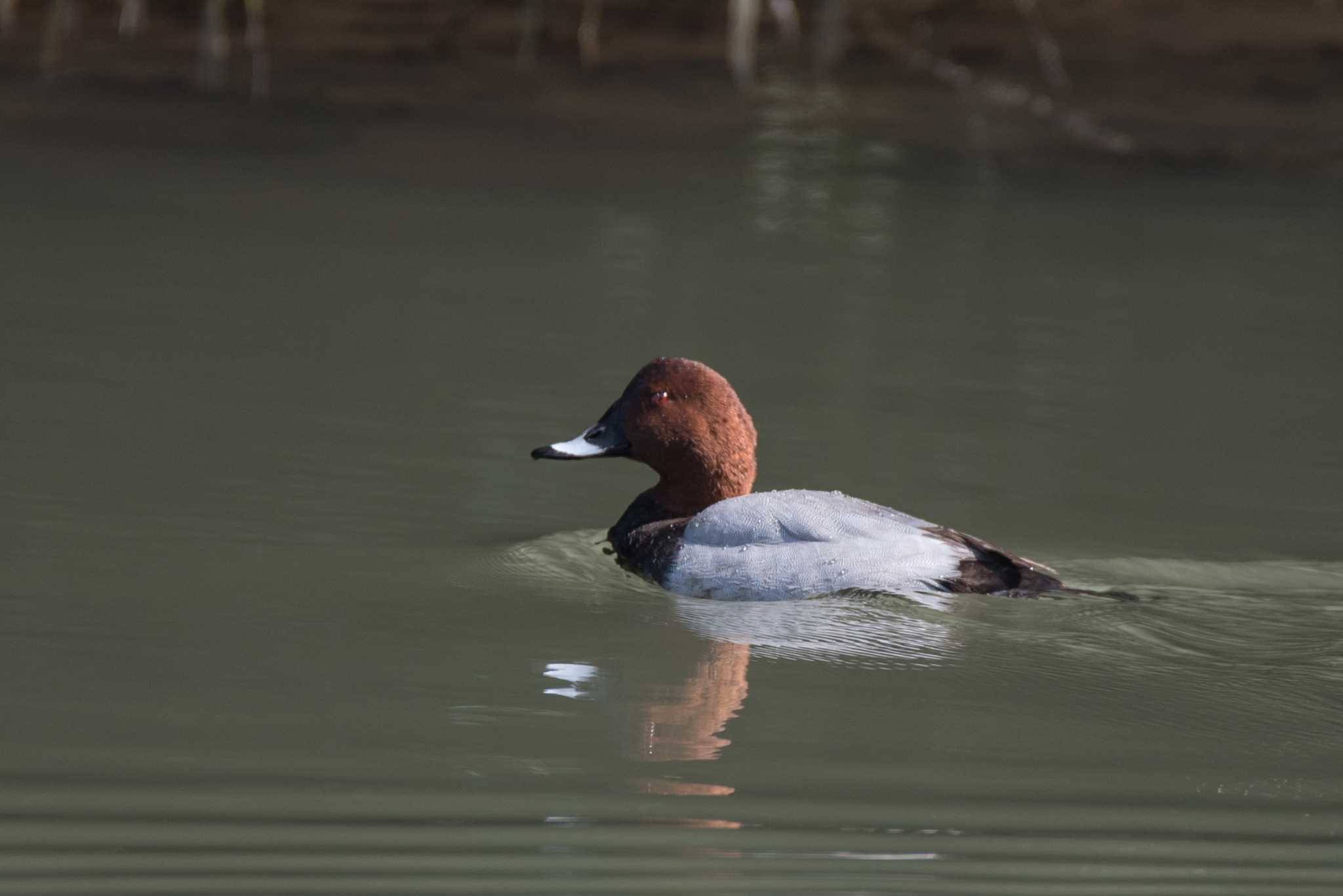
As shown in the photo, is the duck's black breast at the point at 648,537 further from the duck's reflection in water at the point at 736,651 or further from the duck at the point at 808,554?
→ the duck's reflection in water at the point at 736,651

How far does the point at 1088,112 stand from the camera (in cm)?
1535

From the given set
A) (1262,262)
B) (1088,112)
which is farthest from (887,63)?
(1262,262)

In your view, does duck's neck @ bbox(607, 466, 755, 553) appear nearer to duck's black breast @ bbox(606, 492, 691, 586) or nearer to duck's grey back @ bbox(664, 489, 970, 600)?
duck's black breast @ bbox(606, 492, 691, 586)

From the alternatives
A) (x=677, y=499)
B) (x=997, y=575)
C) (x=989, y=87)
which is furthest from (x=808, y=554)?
(x=989, y=87)

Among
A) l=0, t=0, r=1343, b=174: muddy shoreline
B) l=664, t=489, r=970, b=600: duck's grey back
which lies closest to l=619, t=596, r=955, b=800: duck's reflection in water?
l=664, t=489, r=970, b=600: duck's grey back

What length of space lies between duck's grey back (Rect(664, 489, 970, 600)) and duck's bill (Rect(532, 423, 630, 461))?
2.16 feet

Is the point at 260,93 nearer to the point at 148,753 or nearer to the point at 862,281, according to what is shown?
the point at 862,281

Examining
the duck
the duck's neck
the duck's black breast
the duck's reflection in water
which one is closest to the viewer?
the duck's reflection in water

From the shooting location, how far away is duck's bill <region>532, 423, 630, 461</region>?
622 cm

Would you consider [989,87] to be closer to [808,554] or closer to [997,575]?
[997,575]

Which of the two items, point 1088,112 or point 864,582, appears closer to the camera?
point 864,582

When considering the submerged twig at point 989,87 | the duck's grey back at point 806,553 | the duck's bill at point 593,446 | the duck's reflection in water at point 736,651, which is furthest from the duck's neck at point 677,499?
the submerged twig at point 989,87

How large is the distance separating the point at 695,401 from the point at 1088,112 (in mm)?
9907

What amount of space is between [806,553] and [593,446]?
3.33 ft
